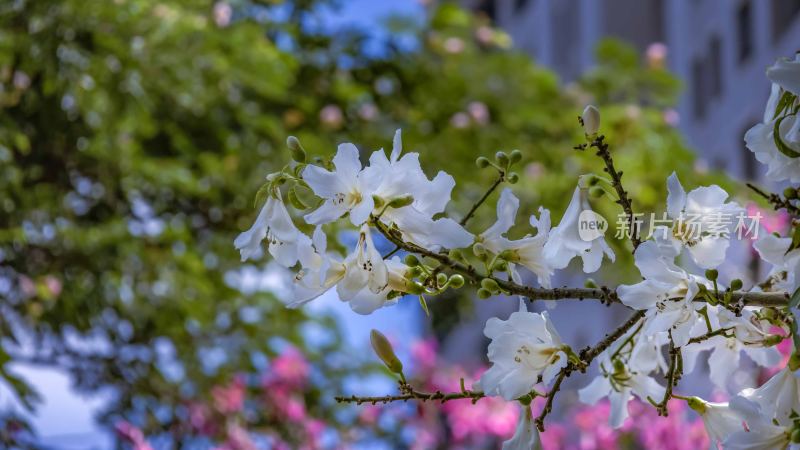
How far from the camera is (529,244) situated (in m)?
1.16

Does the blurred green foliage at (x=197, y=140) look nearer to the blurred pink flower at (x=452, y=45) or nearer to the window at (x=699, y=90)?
the blurred pink flower at (x=452, y=45)

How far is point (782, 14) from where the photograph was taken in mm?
9727

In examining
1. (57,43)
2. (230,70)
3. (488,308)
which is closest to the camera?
(57,43)

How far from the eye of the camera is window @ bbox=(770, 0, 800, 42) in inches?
380

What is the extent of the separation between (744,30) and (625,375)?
996 cm

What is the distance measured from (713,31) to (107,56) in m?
8.59

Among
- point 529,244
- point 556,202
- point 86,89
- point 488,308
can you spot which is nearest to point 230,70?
point 86,89

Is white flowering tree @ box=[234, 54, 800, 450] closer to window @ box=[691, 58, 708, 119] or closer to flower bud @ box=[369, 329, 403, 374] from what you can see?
flower bud @ box=[369, 329, 403, 374]

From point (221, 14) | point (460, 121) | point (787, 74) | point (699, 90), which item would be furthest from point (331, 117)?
point (699, 90)

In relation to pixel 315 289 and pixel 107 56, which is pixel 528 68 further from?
pixel 315 289

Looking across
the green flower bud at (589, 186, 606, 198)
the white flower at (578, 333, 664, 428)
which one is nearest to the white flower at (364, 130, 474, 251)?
the green flower bud at (589, 186, 606, 198)

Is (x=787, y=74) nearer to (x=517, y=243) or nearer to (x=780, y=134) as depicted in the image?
(x=780, y=134)

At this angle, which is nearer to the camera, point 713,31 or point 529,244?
point 529,244

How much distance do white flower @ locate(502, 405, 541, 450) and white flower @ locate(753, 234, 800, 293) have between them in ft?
0.94
